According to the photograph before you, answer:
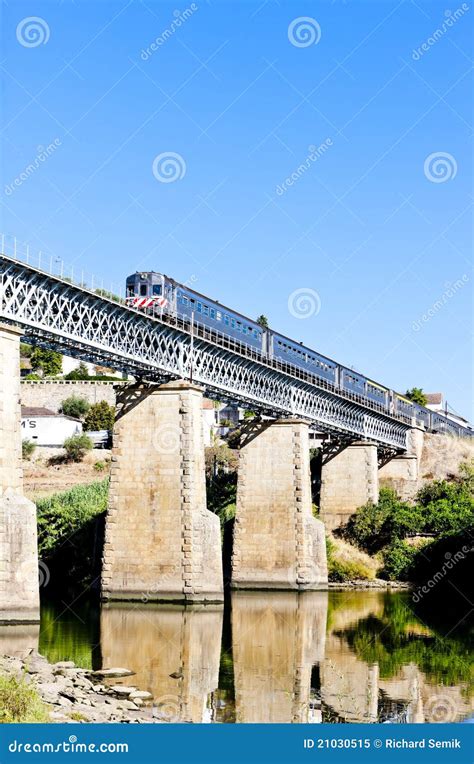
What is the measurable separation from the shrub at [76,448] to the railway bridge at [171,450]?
21953 mm

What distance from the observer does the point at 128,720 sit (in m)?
20.4

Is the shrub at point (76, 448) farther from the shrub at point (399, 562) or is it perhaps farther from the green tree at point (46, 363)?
the green tree at point (46, 363)

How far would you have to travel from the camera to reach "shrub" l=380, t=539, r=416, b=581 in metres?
62.0

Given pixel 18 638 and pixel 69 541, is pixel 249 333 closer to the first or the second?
pixel 69 541

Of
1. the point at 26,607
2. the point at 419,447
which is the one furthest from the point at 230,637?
the point at 419,447

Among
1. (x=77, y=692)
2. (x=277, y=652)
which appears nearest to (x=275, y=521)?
(x=277, y=652)

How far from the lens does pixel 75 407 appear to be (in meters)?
95.3

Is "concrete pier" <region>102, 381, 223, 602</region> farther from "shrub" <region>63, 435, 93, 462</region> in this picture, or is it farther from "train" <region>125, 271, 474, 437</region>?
"shrub" <region>63, 435, 93, 462</region>

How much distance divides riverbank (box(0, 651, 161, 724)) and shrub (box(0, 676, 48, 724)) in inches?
0.6

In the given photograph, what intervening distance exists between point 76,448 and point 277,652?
5074 centimetres

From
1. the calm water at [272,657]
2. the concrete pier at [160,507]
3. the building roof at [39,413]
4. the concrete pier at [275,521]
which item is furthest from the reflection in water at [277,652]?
the building roof at [39,413]

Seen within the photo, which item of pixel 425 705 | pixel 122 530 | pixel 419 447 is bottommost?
pixel 425 705

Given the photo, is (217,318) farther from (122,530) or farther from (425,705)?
(425,705)

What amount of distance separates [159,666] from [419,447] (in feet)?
186
